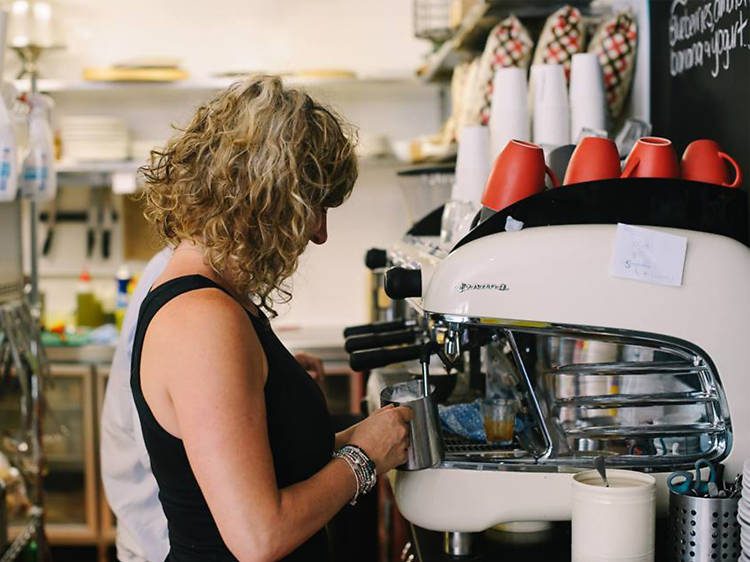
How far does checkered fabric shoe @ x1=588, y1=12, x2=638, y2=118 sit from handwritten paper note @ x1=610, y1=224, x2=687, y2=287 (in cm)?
99

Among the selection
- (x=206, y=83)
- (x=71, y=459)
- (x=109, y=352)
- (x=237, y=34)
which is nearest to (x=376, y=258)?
(x=109, y=352)

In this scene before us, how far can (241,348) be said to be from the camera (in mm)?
1209

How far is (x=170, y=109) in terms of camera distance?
15.3ft

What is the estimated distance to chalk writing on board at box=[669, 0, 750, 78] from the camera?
5.72 ft

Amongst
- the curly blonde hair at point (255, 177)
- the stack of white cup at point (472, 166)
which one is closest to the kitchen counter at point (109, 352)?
the stack of white cup at point (472, 166)

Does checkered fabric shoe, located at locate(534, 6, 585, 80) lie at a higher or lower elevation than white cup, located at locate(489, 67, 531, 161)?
higher

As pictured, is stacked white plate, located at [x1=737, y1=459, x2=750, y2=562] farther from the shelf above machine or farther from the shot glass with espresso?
the shelf above machine

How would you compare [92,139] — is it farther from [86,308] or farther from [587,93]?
[587,93]

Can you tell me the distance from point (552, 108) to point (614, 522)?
114cm

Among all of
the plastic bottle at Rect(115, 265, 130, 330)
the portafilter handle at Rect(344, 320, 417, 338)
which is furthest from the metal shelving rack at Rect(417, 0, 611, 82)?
the plastic bottle at Rect(115, 265, 130, 330)

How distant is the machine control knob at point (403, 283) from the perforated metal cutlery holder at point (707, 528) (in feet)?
1.53

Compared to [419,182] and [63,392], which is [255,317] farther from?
[63,392]

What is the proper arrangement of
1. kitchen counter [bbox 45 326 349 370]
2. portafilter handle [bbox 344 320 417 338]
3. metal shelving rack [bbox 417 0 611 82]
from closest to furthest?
portafilter handle [bbox 344 320 417 338] < metal shelving rack [bbox 417 0 611 82] < kitchen counter [bbox 45 326 349 370]

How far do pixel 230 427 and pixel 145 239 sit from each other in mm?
3602
